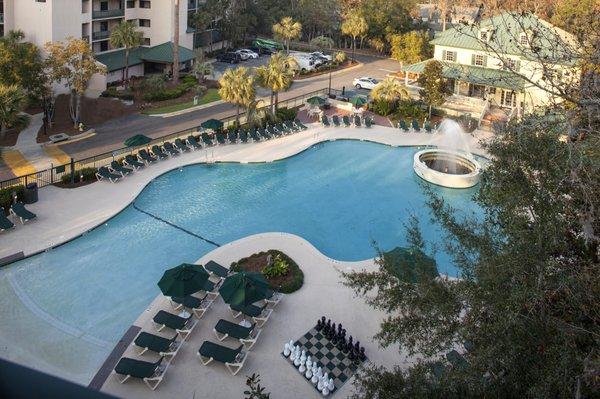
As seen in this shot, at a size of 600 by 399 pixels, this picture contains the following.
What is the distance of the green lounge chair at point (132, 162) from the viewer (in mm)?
33781

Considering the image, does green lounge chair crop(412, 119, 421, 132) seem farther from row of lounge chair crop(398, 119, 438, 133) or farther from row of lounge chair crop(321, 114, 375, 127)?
row of lounge chair crop(321, 114, 375, 127)

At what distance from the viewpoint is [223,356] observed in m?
17.8

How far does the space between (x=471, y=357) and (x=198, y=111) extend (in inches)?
1581

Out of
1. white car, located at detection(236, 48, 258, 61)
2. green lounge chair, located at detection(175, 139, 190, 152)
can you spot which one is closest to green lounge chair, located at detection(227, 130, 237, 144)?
green lounge chair, located at detection(175, 139, 190, 152)

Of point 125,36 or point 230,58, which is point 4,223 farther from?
point 230,58

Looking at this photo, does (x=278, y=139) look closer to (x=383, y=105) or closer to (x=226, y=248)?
(x=383, y=105)

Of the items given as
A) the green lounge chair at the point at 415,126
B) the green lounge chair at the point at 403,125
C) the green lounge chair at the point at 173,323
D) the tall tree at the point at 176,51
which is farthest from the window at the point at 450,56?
the green lounge chair at the point at 173,323

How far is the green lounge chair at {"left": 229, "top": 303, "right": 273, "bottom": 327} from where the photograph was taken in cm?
2022

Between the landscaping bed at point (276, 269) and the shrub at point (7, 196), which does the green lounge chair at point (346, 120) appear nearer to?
the landscaping bed at point (276, 269)

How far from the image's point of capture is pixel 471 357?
412 inches

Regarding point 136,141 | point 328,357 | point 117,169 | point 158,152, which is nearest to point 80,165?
point 117,169

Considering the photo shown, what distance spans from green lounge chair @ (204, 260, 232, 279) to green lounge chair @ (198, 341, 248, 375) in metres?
4.62

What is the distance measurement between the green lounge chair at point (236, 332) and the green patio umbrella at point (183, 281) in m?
1.78

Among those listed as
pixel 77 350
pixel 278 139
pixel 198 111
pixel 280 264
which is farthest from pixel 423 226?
pixel 198 111
